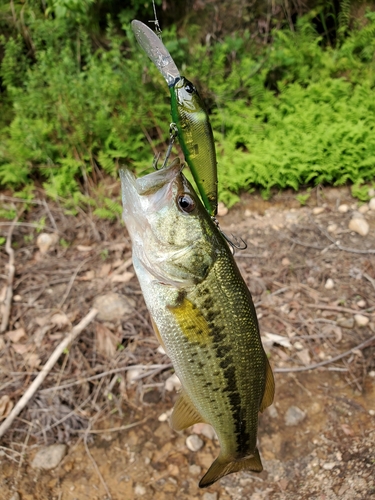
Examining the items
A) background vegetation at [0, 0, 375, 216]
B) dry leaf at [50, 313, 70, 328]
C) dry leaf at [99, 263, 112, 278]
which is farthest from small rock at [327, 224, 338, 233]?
dry leaf at [50, 313, 70, 328]

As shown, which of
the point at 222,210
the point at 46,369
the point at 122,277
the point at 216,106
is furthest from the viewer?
the point at 216,106

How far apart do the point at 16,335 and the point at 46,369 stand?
58 centimetres

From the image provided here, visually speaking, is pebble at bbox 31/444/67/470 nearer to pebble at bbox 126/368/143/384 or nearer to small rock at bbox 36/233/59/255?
pebble at bbox 126/368/143/384

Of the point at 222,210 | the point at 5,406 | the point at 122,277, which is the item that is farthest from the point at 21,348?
the point at 222,210

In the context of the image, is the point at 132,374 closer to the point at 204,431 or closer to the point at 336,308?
the point at 204,431

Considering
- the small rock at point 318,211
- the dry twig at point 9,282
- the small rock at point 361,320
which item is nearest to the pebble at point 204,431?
the small rock at point 361,320

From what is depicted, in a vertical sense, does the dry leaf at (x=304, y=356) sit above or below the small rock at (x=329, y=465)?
above

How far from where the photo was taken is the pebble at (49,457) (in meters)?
3.00

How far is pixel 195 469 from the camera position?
2.88 meters

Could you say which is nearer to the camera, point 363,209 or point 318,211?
point 363,209

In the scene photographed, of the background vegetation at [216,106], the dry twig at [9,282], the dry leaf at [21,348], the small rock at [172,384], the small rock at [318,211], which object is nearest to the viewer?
the small rock at [172,384]

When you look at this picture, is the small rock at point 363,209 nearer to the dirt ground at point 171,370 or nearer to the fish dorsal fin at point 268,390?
the dirt ground at point 171,370

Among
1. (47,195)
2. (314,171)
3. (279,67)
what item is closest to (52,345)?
(47,195)

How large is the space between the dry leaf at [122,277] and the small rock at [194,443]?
1.59 meters
